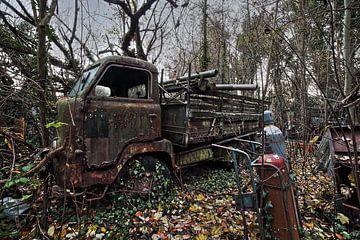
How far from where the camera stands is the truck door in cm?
342

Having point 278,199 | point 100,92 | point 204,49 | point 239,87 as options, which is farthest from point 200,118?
point 204,49

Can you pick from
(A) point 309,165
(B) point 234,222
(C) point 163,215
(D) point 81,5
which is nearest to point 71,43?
(D) point 81,5

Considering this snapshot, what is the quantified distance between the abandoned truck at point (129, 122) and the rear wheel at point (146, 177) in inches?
1.6

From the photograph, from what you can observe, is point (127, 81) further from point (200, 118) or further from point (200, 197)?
point (200, 197)

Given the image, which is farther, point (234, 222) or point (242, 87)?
point (242, 87)

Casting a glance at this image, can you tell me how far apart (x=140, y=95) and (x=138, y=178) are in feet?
5.24

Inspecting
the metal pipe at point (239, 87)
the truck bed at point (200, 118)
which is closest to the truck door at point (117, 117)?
the truck bed at point (200, 118)

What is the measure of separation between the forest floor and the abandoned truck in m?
0.47

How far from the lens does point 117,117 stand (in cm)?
367

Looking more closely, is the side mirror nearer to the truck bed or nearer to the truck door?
the truck door

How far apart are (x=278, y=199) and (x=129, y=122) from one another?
253cm

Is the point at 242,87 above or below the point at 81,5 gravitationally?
below

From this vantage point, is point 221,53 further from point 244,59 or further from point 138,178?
point 138,178

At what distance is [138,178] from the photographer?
370cm
